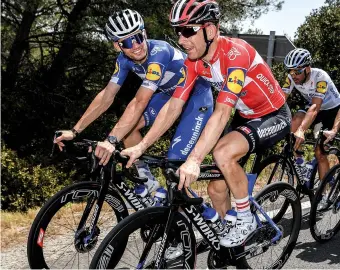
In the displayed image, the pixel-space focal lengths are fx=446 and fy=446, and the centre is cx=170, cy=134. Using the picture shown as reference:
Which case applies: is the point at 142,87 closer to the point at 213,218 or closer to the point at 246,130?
the point at 246,130

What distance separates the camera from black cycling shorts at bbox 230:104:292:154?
3.59 meters

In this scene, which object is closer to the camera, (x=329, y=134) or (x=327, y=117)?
(x=329, y=134)

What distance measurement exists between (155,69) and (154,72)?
0.04 meters

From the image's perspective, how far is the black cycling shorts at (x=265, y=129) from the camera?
3590 millimetres

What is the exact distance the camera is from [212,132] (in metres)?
3.18

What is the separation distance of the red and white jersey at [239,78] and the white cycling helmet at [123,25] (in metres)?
0.78

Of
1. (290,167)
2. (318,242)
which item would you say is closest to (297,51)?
(290,167)

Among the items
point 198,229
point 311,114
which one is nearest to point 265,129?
point 198,229

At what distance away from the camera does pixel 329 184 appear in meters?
5.20

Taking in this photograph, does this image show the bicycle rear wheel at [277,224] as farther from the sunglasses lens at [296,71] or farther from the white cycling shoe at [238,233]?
the sunglasses lens at [296,71]

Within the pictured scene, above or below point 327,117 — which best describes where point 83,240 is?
below

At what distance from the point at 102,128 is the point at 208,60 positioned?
11.0m

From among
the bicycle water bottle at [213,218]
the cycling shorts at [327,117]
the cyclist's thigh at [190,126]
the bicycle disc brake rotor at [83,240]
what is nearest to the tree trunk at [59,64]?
the cycling shorts at [327,117]

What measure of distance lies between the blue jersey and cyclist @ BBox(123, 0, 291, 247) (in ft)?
1.70
